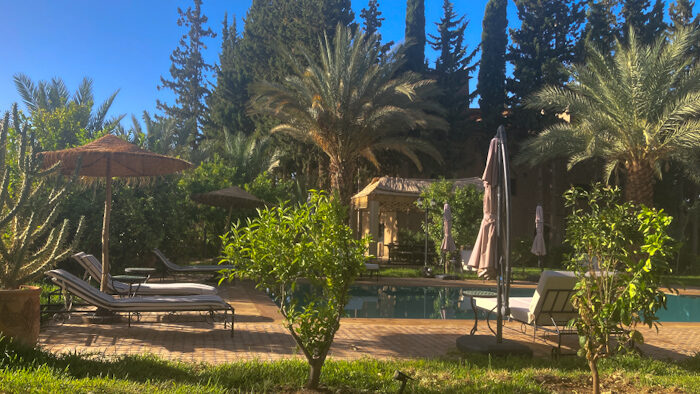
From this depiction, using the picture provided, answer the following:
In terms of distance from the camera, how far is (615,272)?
14.7ft

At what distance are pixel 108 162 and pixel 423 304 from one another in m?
6.79

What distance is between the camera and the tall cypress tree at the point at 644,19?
27.9m

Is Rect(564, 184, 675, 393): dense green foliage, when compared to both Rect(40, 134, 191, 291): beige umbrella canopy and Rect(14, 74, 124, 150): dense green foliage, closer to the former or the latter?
Rect(40, 134, 191, 291): beige umbrella canopy

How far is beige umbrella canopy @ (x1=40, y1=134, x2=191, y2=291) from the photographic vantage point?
810cm

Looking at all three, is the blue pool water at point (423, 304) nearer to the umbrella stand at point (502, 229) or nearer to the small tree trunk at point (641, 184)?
the umbrella stand at point (502, 229)

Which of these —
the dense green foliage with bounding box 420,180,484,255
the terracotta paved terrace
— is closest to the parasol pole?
the terracotta paved terrace

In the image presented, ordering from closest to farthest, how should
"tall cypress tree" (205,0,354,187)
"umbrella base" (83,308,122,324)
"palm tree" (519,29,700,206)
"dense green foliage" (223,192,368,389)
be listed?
"dense green foliage" (223,192,368,389), "umbrella base" (83,308,122,324), "palm tree" (519,29,700,206), "tall cypress tree" (205,0,354,187)

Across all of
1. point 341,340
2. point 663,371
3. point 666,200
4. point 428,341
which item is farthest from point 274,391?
point 666,200

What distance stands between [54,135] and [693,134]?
1972cm

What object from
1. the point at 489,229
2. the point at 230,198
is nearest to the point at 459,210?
the point at 230,198

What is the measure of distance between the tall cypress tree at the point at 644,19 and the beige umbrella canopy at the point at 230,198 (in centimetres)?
2357

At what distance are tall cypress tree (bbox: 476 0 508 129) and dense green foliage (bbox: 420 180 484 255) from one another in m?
11.4

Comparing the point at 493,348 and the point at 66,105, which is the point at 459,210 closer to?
the point at 493,348

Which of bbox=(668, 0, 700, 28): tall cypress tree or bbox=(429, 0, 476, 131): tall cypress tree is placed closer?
bbox=(429, 0, 476, 131): tall cypress tree
